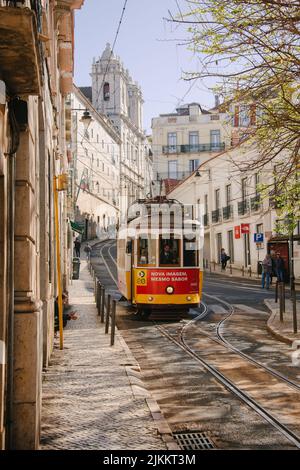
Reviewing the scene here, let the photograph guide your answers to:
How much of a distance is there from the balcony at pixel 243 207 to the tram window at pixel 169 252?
20.9 meters

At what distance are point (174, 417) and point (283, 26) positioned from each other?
224 inches

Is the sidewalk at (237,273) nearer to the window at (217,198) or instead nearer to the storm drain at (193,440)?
the window at (217,198)

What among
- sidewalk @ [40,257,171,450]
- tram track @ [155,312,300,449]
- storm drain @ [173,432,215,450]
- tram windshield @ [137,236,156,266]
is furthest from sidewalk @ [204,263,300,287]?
storm drain @ [173,432,215,450]

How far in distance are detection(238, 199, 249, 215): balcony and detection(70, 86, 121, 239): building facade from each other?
1487cm

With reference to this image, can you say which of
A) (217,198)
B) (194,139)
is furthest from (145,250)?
(194,139)

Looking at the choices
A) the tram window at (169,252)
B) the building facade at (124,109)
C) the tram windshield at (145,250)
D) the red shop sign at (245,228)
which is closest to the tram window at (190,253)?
the tram window at (169,252)

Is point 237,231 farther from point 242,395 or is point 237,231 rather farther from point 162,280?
point 242,395

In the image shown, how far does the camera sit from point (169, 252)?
50.2ft

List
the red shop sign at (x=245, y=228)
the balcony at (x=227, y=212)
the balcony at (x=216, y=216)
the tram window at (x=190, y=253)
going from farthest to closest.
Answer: the balcony at (x=216, y=216)
the balcony at (x=227, y=212)
the red shop sign at (x=245, y=228)
the tram window at (x=190, y=253)

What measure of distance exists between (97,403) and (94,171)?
191 feet

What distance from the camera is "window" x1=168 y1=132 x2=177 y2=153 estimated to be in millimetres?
61688

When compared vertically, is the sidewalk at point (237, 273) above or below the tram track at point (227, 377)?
above

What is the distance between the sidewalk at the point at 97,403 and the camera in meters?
5.29
